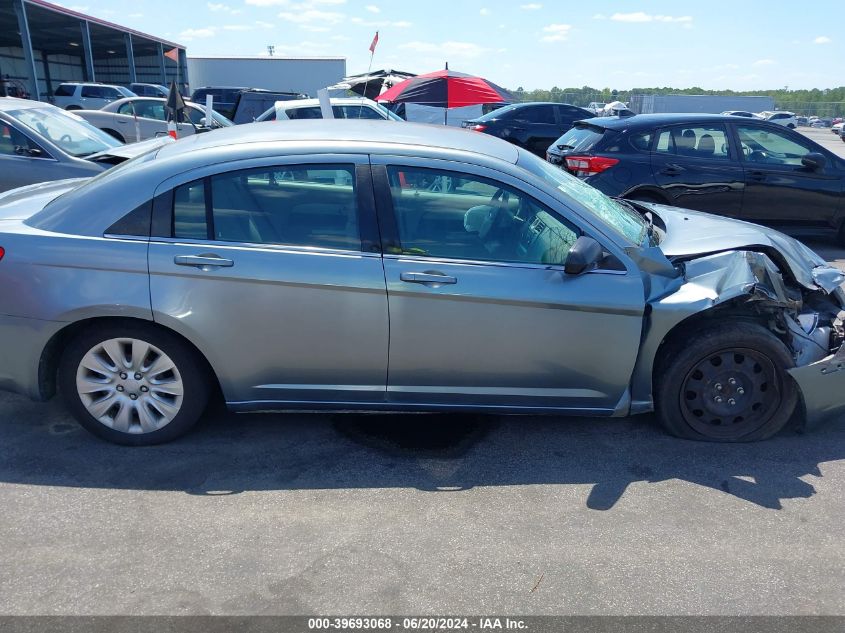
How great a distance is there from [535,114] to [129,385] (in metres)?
12.2

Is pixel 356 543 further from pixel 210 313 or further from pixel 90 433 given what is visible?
pixel 90 433

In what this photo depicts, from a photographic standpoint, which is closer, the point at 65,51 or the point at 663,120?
the point at 663,120

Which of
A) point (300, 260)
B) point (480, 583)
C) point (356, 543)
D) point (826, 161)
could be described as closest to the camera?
point (480, 583)

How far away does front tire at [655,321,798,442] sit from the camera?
3482 mm

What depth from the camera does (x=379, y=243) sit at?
334 centimetres

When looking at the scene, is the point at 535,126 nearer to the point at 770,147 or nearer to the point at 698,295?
the point at 770,147

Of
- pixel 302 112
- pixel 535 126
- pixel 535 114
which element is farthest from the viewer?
pixel 535 114

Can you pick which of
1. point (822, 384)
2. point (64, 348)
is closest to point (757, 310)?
point (822, 384)

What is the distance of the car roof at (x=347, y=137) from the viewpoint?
3512 millimetres

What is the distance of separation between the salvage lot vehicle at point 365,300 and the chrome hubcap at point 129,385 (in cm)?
1

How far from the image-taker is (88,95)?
2545cm

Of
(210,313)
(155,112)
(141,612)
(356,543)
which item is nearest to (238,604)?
(141,612)

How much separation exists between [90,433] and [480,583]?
2.33 meters

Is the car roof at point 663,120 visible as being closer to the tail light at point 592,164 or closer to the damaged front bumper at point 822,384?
the tail light at point 592,164
